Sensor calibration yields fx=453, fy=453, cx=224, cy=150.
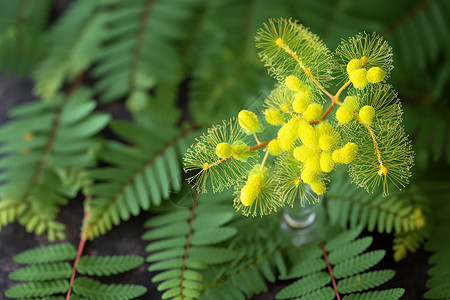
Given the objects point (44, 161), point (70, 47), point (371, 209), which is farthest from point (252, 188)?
point (70, 47)

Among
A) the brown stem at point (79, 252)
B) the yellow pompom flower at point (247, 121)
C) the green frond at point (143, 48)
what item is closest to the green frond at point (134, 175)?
the brown stem at point (79, 252)

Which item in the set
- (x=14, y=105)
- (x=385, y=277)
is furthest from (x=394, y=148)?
(x=14, y=105)

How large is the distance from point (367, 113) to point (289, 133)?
0.08 meters

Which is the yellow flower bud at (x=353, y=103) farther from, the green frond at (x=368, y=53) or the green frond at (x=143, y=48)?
the green frond at (x=143, y=48)

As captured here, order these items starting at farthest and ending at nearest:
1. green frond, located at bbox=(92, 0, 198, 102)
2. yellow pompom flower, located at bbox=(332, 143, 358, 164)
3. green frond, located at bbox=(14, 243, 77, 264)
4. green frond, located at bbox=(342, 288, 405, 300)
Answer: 1. green frond, located at bbox=(92, 0, 198, 102)
2. green frond, located at bbox=(14, 243, 77, 264)
3. green frond, located at bbox=(342, 288, 405, 300)
4. yellow pompom flower, located at bbox=(332, 143, 358, 164)

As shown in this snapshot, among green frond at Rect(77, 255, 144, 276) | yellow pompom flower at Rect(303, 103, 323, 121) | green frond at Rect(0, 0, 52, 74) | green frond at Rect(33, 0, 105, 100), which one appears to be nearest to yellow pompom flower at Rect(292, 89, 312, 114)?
yellow pompom flower at Rect(303, 103, 323, 121)

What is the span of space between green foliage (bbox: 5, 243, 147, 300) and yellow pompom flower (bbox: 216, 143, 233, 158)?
27 cm

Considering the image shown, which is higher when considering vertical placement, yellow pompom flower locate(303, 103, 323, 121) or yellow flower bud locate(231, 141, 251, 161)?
yellow pompom flower locate(303, 103, 323, 121)

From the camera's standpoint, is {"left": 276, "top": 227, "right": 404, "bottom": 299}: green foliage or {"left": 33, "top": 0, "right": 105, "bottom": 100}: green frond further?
{"left": 33, "top": 0, "right": 105, "bottom": 100}: green frond

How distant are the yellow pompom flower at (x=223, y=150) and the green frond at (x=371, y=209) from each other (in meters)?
0.28

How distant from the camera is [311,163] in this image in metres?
0.44

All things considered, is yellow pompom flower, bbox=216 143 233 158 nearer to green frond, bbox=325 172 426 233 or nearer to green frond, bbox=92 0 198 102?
green frond, bbox=325 172 426 233

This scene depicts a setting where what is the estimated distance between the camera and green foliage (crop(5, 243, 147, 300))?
2.00ft

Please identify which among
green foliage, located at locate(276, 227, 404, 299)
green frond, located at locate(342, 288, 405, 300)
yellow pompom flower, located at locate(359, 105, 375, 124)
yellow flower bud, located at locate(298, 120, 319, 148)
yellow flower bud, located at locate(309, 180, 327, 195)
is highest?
yellow pompom flower, located at locate(359, 105, 375, 124)
